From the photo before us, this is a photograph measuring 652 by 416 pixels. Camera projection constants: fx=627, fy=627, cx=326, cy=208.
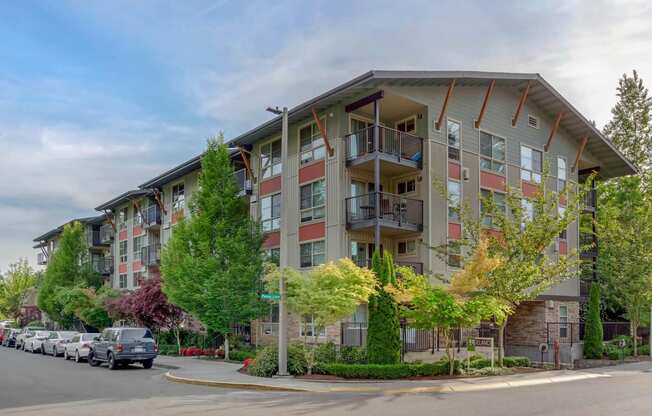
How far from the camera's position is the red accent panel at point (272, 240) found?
31.1 metres

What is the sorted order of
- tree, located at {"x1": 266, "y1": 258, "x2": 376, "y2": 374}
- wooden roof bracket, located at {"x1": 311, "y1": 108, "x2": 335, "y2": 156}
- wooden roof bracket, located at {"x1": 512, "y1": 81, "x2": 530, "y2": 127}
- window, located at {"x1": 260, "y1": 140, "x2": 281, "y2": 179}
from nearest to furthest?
tree, located at {"x1": 266, "y1": 258, "x2": 376, "y2": 374} < wooden roof bracket, located at {"x1": 311, "y1": 108, "x2": 335, "y2": 156} < wooden roof bracket, located at {"x1": 512, "y1": 81, "x2": 530, "y2": 127} < window, located at {"x1": 260, "y1": 140, "x2": 281, "y2": 179}

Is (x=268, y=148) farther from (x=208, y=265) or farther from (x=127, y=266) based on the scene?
(x=127, y=266)

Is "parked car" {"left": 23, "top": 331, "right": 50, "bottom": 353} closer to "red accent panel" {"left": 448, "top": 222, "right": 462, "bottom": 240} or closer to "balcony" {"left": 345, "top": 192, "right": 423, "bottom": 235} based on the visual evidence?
"balcony" {"left": 345, "top": 192, "right": 423, "bottom": 235}

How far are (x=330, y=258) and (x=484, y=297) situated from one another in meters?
8.04

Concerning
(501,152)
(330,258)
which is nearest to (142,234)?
(330,258)

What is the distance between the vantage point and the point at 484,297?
826 inches

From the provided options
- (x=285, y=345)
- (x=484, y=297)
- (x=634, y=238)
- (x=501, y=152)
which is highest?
(x=501, y=152)

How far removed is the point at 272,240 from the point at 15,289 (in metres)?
56.6

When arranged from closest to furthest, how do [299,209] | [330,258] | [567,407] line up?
[567,407]
[330,258]
[299,209]

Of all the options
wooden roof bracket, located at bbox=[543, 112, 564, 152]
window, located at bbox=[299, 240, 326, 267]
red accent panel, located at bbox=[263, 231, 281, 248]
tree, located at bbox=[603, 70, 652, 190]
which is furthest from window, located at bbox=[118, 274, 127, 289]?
tree, located at bbox=[603, 70, 652, 190]

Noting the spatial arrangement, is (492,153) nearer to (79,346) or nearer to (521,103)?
(521,103)

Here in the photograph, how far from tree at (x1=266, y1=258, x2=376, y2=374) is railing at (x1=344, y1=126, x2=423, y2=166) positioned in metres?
7.51

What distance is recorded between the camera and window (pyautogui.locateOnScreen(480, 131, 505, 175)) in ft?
101

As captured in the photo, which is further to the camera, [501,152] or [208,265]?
[501,152]
